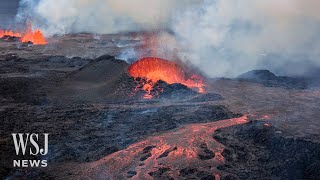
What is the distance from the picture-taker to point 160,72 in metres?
19.2

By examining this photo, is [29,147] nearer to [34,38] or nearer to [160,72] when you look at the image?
[160,72]

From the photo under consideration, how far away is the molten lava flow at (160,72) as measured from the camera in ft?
61.8

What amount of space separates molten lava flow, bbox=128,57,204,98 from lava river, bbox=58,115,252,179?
6.59 metres

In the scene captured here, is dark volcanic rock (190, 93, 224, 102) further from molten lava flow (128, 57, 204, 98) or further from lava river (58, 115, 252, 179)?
lava river (58, 115, 252, 179)

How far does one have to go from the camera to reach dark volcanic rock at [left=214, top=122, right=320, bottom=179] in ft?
32.2

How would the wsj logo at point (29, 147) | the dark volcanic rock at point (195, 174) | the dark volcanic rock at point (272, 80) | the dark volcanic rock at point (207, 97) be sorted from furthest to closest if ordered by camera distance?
the dark volcanic rock at point (272, 80) → the dark volcanic rock at point (207, 97) → the wsj logo at point (29, 147) → the dark volcanic rock at point (195, 174)

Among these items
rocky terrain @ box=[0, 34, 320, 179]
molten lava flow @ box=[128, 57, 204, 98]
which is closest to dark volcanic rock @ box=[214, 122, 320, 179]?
rocky terrain @ box=[0, 34, 320, 179]

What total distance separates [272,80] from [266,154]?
1065cm

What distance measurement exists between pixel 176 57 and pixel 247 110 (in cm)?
854

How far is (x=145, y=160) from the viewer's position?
1056cm

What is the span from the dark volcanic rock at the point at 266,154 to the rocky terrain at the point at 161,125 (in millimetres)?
29

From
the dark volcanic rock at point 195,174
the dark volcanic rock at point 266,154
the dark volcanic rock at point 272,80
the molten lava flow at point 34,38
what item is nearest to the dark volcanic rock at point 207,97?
the dark volcanic rock at point 266,154

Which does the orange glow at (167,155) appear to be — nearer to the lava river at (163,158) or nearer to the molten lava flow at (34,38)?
the lava river at (163,158)

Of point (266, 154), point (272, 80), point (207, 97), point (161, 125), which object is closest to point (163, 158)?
point (161, 125)
